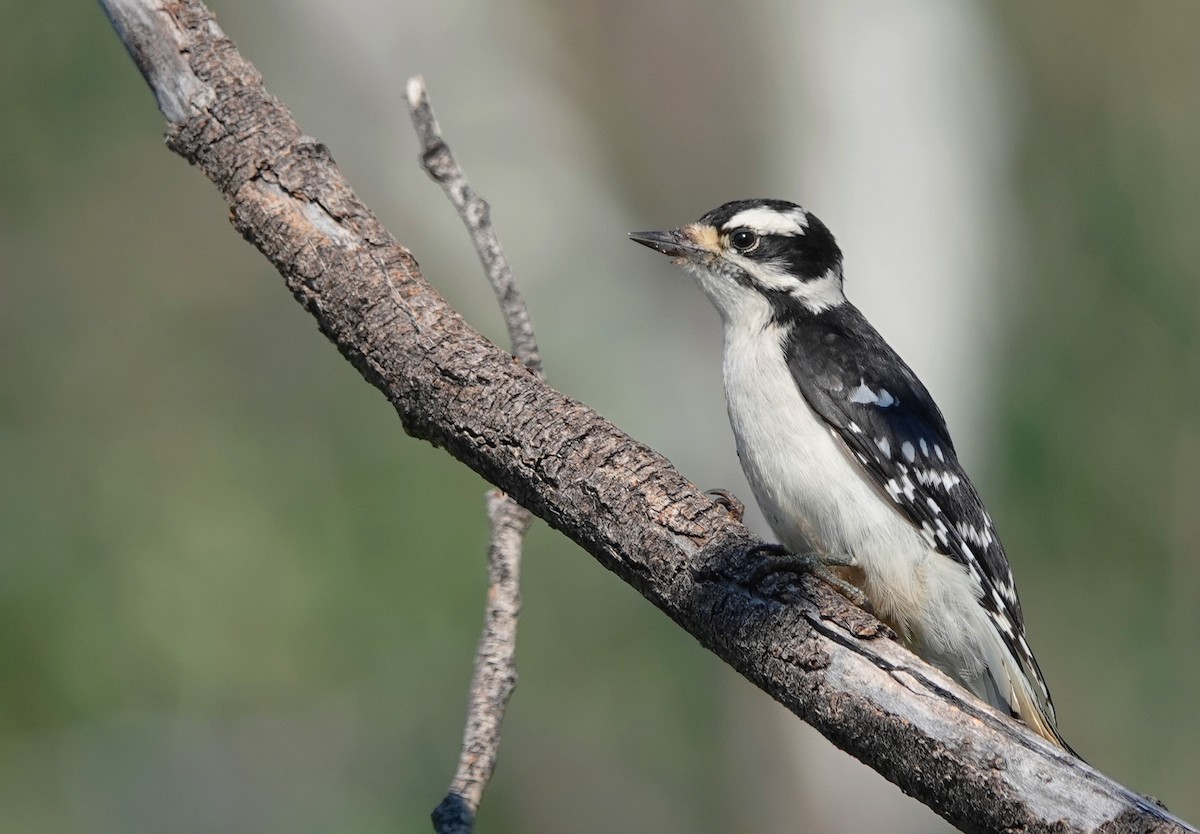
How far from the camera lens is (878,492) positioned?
3781 millimetres

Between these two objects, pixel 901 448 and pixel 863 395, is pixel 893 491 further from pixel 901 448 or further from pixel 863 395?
pixel 863 395

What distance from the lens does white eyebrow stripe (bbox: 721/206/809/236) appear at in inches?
171

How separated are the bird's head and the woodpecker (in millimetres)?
97

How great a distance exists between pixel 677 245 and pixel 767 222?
1.03ft

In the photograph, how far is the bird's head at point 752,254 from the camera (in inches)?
169

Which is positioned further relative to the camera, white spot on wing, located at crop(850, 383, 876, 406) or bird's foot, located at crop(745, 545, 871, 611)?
white spot on wing, located at crop(850, 383, 876, 406)

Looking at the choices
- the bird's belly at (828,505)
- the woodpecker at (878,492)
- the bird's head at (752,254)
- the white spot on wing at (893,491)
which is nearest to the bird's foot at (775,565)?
the woodpecker at (878,492)

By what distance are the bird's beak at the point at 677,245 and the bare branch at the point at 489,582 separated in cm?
93

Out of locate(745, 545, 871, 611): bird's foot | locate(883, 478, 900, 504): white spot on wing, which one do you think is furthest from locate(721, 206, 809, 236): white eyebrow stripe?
locate(745, 545, 871, 611): bird's foot

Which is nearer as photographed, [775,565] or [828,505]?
[775,565]

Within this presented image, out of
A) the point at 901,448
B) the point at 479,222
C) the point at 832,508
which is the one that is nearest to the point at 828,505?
the point at 832,508

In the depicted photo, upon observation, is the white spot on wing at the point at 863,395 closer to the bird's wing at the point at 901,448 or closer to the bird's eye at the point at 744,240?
the bird's wing at the point at 901,448

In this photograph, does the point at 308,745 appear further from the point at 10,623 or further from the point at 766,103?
the point at 766,103

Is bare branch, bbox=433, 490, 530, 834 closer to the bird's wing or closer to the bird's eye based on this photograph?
the bird's wing
